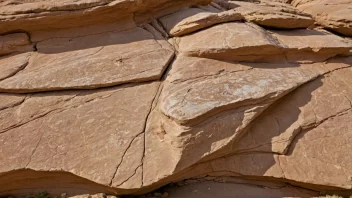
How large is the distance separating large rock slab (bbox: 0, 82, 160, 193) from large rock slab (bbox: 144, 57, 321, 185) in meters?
0.33

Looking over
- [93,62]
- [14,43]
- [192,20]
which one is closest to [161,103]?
[93,62]

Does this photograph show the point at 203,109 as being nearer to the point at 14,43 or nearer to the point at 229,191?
the point at 229,191

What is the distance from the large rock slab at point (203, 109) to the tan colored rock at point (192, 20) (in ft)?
3.71

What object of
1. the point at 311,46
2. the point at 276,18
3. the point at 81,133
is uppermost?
the point at 276,18

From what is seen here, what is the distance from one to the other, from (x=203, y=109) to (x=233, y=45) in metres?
1.96

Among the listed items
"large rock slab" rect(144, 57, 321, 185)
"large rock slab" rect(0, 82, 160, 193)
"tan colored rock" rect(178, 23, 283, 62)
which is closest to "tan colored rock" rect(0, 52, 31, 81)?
"large rock slab" rect(0, 82, 160, 193)

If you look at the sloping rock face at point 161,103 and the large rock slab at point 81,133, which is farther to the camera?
the sloping rock face at point 161,103

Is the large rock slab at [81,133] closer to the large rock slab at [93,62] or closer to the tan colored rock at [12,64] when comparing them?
the large rock slab at [93,62]

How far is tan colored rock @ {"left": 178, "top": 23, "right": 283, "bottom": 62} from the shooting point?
659 centimetres

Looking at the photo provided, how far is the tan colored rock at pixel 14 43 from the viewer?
6922mm

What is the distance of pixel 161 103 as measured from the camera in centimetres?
579

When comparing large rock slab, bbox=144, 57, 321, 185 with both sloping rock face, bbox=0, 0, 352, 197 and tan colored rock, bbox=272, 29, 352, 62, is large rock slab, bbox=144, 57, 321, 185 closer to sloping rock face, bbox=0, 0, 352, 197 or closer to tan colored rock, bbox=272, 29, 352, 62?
sloping rock face, bbox=0, 0, 352, 197

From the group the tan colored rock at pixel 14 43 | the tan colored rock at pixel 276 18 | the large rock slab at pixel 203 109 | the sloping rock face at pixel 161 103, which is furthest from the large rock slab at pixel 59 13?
the tan colored rock at pixel 276 18

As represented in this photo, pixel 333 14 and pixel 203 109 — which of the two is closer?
pixel 203 109
